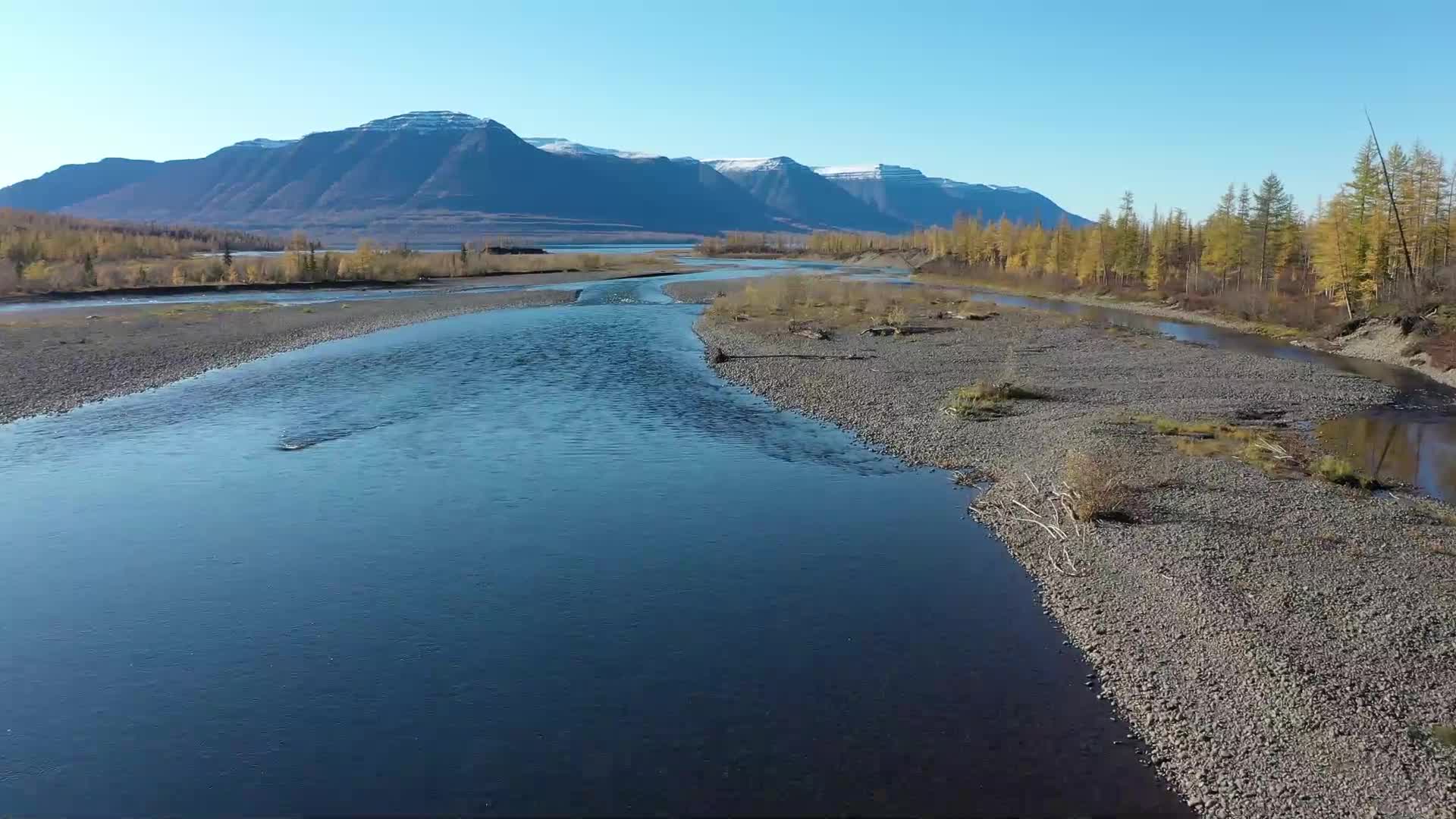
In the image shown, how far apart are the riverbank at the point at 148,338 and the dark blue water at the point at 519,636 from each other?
7.06m

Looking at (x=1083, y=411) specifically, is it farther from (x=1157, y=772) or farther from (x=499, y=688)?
(x=499, y=688)

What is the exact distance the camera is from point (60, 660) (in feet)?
41.4

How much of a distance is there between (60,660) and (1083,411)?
26.5m

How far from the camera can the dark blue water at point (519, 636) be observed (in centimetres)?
994

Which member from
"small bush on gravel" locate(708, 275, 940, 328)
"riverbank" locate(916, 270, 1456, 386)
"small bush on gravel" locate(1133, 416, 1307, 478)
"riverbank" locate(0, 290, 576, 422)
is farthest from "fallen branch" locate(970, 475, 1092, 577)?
"small bush on gravel" locate(708, 275, 940, 328)

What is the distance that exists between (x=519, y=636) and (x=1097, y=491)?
11.9m

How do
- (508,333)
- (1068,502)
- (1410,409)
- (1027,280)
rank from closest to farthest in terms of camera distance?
(1068,502)
(1410,409)
(508,333)
(1027,280)

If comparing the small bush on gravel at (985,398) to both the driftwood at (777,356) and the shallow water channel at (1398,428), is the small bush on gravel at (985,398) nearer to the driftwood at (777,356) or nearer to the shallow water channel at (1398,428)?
the driftwood at (777,356)

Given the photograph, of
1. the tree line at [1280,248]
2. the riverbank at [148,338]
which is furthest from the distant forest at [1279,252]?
the riverbank at [148,338]

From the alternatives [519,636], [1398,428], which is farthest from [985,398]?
[519,636]

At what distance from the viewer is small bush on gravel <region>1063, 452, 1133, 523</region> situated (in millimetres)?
17906

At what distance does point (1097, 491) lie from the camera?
18172mm

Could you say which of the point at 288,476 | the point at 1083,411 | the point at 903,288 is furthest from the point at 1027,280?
the point at 288,476

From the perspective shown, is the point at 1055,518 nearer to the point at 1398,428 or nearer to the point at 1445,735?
the point at 1445,735
